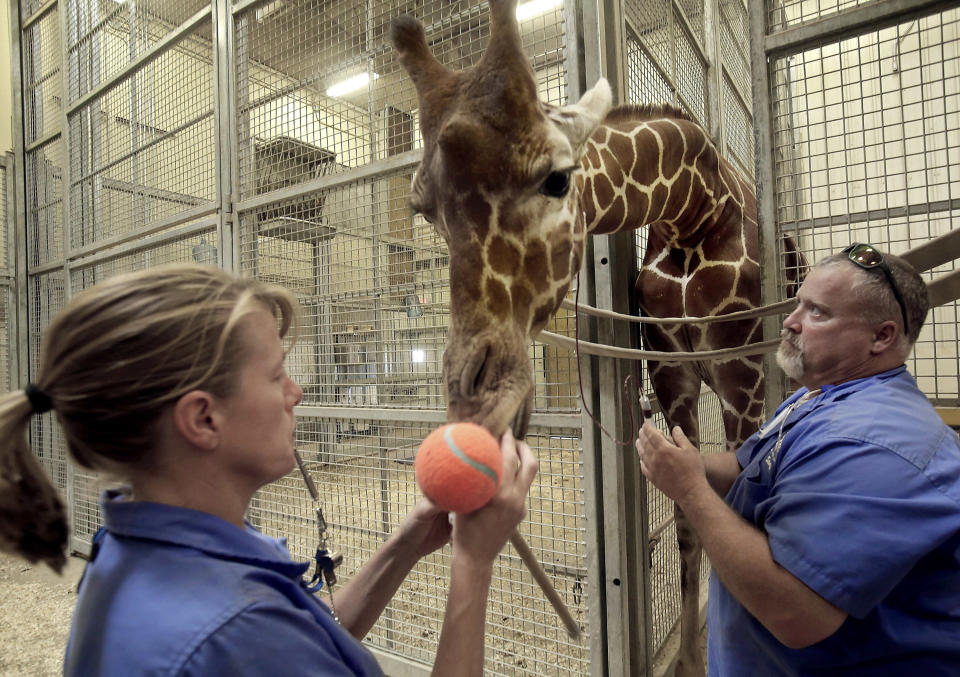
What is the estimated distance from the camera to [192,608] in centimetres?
53

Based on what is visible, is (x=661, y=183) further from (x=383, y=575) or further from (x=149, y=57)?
(x=149, y=57)

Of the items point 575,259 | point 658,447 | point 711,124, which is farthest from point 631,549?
point 711,124

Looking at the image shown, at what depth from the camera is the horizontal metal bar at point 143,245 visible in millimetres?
3076

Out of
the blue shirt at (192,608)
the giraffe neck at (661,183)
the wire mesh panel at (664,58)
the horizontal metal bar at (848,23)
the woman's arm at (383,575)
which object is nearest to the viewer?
the blue shirt at (192,608)

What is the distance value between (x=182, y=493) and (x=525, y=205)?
95 centimetres

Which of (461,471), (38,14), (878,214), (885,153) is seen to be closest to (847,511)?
(461,471)

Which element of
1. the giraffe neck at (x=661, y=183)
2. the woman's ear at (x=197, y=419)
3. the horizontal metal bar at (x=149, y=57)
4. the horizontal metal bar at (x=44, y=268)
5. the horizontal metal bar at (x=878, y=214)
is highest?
the horizontal metal bar at (x=149, y=57)

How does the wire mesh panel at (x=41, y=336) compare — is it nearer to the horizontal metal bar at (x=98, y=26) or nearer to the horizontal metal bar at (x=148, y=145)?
the horizontal metal bar at (x=148, y=145)

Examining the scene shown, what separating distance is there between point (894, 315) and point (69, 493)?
216 inches

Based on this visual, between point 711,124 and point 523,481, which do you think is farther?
point 711,124

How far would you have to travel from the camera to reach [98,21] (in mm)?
4098

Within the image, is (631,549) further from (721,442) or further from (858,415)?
(721,442)

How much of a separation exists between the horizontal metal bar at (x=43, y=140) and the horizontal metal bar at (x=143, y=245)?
1364mm

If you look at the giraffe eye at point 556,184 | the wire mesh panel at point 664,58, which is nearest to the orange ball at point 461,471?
the giraffe eye at point 556,184
